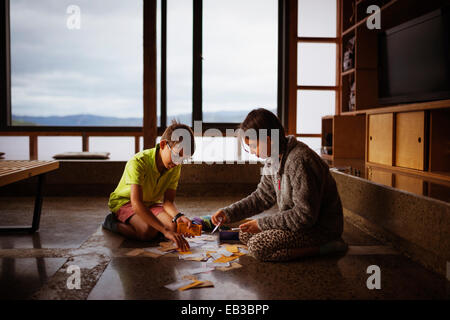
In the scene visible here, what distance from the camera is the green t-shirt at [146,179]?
86.5 inches

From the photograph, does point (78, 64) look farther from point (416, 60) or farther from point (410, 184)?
point (410, 184)

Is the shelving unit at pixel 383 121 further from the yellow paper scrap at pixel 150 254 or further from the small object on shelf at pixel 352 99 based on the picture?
the yellow paper scrap at pixel 150 254

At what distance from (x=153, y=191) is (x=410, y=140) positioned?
173 cm

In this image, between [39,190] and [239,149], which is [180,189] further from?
[39,190]

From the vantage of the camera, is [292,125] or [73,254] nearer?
[73,254]

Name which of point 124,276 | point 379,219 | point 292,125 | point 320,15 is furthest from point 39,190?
point 320,15

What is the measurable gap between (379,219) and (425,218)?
49cm

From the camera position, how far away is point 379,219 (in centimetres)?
221

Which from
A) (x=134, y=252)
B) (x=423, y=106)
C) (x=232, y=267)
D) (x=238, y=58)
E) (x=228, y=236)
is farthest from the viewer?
(x=238, y=58)

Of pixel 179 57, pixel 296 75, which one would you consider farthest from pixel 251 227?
pixel 179 57

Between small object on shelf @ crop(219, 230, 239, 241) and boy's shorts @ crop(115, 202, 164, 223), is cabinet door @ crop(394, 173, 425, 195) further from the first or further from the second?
boy's shorts @ crop(115, 202, 164, 223)

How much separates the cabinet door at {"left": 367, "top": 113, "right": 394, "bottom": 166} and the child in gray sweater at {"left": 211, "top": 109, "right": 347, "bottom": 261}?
1257 millimetres

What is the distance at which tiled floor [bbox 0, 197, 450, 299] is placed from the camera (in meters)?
1.52

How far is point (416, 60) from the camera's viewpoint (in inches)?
120
